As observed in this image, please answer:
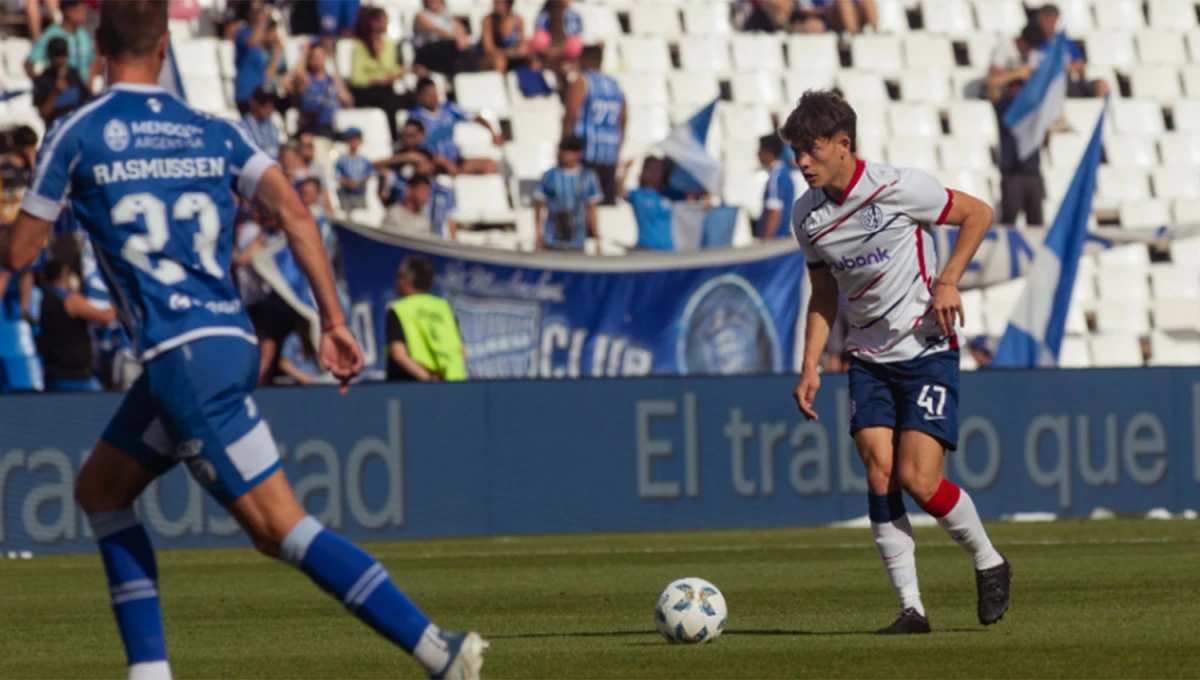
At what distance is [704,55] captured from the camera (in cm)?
2517

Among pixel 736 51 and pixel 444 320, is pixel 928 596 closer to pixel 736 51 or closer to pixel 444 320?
pixel 444 320

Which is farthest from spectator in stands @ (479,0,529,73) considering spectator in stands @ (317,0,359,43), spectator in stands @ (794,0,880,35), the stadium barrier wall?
the stadium barrier wall

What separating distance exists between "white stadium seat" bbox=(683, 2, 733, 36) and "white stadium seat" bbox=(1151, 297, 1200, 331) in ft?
19.6

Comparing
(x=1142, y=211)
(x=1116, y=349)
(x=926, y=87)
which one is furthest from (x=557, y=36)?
(x=1142, y=211)

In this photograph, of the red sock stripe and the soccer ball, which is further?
the red sock stripe

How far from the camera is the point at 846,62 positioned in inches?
1024

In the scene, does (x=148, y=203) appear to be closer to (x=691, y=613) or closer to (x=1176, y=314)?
(x=691, y=613)

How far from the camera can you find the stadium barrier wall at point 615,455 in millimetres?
15633

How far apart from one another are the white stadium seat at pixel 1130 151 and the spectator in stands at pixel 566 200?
27.6ft

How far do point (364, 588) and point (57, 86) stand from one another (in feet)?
48.0

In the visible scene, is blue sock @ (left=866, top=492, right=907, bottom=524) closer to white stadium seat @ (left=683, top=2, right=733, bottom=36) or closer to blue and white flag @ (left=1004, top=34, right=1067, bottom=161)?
blue and white flag @ (left=1004, top=34, right=1067, bottom=161)

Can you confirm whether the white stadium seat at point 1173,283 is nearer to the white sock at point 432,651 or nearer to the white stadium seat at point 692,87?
the white stadium seat at point 692,87

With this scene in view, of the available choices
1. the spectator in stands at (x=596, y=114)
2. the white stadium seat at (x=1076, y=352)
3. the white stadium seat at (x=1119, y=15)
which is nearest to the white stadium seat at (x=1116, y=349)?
the white stadium seat at (x=1076, y=352)

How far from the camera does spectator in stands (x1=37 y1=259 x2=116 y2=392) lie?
16.7 meters
